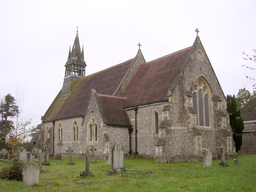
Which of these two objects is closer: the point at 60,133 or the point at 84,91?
the point at 60,133

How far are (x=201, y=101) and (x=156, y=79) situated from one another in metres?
4.41

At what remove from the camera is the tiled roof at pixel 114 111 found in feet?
76.7

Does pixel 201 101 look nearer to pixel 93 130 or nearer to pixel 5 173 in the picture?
pixel 93 130

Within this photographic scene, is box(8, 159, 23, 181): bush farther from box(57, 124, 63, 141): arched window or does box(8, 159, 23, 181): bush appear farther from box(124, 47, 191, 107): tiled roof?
box(57, 124, 63, 141): arched window

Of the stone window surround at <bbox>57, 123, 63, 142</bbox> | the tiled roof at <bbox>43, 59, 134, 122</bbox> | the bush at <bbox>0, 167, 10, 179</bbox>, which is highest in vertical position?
the tiled roof at <bbox>43, 59, 134, 122</bbox>

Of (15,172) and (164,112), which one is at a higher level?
(164,112)

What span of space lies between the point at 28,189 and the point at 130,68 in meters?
20.2

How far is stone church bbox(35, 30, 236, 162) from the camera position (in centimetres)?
2077

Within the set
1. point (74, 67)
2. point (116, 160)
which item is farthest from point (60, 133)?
point (116, 160)

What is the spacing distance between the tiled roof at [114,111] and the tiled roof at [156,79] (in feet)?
2.86

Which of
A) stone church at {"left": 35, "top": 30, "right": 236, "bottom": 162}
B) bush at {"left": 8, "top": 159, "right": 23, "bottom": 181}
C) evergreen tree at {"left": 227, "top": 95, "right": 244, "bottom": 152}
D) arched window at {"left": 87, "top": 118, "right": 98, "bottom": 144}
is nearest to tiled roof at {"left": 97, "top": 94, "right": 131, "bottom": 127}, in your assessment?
stone church at {"left": 35, "top": 30, "right": 236, "bottom": 162}

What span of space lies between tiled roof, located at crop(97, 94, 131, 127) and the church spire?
1500 centimetres

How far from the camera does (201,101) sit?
23.4 meters

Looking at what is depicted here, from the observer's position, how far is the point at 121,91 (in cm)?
2780
